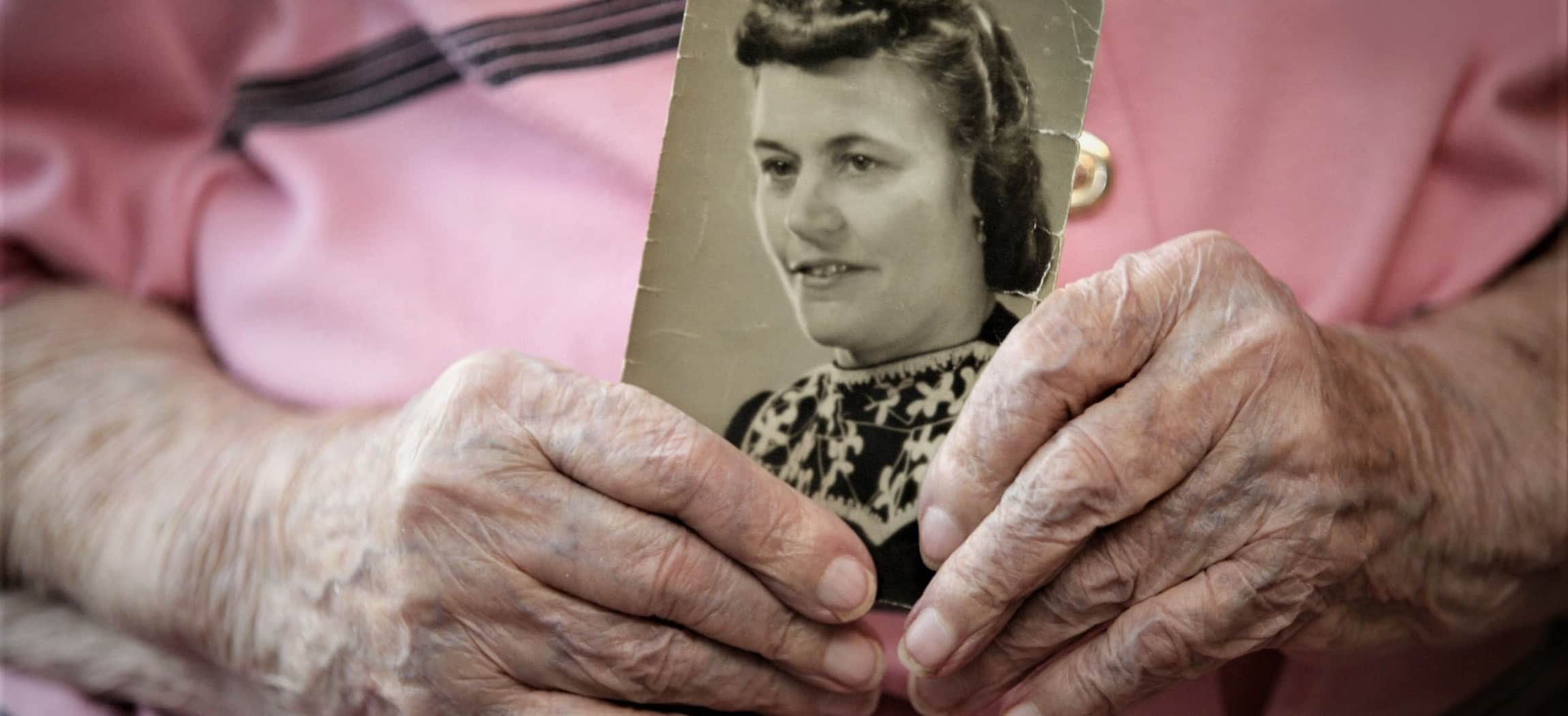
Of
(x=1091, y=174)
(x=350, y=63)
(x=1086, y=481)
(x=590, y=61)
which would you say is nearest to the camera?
(x=1086, y=481)

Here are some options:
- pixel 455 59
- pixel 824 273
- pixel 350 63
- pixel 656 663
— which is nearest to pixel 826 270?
pixel 824 273

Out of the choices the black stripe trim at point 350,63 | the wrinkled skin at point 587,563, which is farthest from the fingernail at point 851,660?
the black stripe trim at point 350,63

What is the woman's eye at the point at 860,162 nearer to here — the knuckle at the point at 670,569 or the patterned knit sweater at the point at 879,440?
the patterned knit sweater at the point at 879,440

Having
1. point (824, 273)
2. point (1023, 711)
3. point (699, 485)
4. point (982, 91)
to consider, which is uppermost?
point (982, 91)

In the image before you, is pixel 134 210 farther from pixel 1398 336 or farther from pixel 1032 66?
pixel 1398 336

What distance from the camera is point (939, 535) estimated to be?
56 centimetres

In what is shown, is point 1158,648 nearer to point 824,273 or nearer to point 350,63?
point 824,273

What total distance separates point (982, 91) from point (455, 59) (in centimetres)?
44

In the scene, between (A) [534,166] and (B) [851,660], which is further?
(A) [534,166]

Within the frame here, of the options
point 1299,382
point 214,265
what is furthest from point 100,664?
point 1299,382

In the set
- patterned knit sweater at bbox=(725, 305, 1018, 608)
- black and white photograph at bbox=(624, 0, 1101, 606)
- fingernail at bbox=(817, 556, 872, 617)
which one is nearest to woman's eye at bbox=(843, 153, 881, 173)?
black and white photograph at bbox=(624, 0, 1101, 606)

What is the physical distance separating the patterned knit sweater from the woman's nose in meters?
0.07

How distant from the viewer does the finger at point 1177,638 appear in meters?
0.54

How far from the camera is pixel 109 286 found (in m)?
0.98
